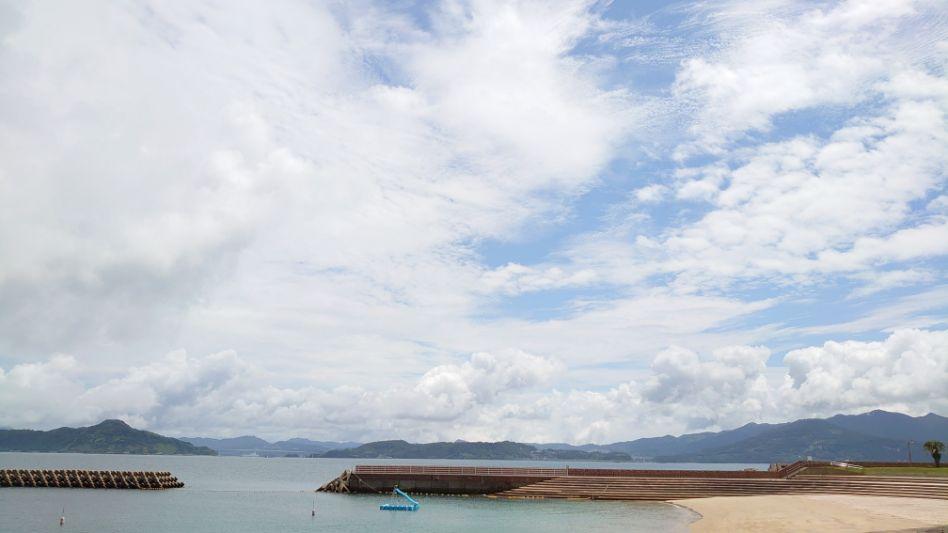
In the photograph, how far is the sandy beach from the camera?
169 ft

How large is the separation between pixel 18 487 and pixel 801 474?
12413cm

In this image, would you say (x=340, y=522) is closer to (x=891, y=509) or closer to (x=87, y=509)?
(x=87, y=509)

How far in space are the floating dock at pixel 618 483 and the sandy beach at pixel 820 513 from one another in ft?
17.4

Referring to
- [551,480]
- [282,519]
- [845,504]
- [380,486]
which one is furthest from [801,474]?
[282,519]

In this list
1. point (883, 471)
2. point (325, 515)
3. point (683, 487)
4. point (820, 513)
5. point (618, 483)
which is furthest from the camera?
point (618, 483)

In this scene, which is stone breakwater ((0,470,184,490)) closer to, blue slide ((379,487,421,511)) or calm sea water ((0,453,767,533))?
calm sea water ((0,453,767,533))

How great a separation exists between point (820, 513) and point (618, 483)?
1266 inches

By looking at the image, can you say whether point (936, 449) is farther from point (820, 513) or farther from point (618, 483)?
point (820, 513)

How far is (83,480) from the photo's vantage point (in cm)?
11719

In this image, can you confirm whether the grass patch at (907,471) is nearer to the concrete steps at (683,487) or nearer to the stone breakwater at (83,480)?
the concrete steps at (683,487)

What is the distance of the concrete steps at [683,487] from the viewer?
77744mm

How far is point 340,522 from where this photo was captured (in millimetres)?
71250

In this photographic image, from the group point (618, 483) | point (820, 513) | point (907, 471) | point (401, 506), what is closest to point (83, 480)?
point (401, 506)

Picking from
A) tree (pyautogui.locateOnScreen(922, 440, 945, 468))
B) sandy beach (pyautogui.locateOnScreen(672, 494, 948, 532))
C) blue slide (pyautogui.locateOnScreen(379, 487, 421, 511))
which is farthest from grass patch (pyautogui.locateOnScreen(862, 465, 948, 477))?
blue slide (pyautogui.locateOnScreen(379, 487, 421, 511))
